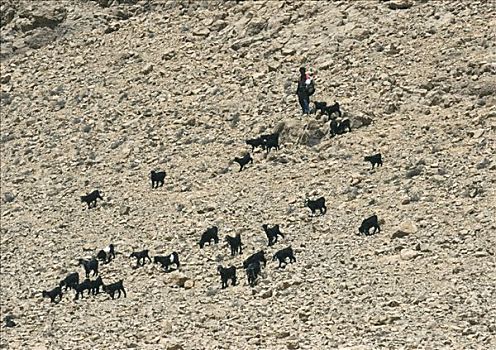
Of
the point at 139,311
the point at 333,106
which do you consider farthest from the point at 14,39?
the point at 139,311

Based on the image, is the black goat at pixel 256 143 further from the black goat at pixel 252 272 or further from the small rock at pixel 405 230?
the small rock at pixel 405 230

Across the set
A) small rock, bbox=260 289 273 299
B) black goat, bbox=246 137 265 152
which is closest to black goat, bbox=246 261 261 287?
small rock, bbox=260 289 273 299

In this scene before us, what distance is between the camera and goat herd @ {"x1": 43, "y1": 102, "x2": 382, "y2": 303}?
20.1 meters

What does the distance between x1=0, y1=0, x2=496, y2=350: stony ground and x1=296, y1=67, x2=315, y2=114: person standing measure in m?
0.32

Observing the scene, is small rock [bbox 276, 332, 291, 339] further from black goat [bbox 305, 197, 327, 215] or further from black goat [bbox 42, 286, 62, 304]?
black goat [bbox 42, 286, 62, 304]

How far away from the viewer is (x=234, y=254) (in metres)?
21.2

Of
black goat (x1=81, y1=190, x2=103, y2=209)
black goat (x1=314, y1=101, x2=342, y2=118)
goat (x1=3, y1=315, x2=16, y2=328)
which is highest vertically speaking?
black goat (x1=314, y1=101, x2=342, y2=118)

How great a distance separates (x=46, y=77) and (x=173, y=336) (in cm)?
1683

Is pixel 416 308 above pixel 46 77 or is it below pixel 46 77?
above

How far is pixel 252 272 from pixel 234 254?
1.39 m

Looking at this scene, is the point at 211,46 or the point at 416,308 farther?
the point at 211,46

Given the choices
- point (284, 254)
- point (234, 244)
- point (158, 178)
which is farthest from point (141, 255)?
point (158, 178)

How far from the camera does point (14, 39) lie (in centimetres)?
3675

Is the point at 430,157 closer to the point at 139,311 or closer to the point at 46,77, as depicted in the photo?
the point at 139,311
